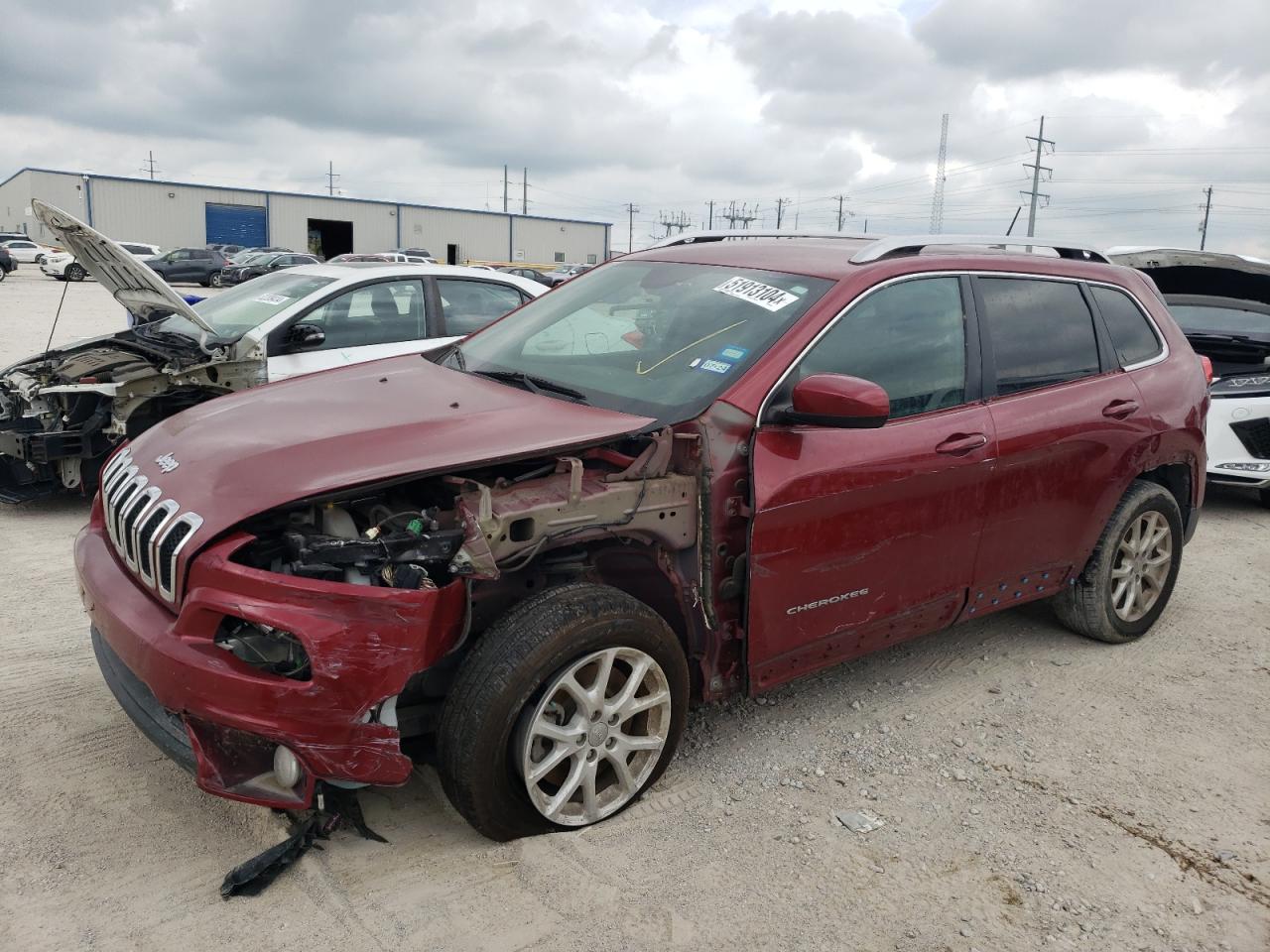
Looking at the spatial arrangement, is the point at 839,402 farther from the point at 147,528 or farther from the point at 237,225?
the point at 237,225

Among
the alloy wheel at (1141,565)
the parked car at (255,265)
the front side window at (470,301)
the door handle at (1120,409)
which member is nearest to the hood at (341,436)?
the door handle at (1120,409)

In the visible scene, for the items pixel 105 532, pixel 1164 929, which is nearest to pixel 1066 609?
pixel 1164 929

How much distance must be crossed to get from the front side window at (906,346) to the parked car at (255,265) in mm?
32966

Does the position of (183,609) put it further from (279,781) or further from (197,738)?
(279,781)

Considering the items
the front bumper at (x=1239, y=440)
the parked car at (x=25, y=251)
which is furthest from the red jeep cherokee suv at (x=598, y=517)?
the parked car at (x=25, y=251)

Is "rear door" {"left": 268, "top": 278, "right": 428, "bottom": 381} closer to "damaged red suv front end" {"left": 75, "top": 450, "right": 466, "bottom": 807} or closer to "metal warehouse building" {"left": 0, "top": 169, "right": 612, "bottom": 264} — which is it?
"damaged red suv front end" {"left": 75, "top": 450, "right": 466, "bottom": 807}

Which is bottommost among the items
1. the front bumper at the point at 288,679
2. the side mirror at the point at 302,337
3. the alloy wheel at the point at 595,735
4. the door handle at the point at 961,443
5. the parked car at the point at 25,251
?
the alloy wheel at the point at 595,735

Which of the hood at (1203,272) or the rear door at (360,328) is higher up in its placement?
the hood at (1203,272)

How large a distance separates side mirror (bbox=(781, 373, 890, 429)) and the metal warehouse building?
50.8 m

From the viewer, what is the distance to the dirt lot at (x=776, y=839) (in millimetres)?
2504

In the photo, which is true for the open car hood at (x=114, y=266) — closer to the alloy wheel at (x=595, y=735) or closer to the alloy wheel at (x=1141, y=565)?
the alloy wheel at (x=595, y=735)

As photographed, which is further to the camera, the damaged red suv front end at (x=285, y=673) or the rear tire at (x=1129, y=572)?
the rear tire at (x=1129, y=572)

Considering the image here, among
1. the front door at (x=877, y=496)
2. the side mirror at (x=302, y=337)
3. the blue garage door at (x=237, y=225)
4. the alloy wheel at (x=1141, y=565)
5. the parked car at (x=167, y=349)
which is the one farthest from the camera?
the blue garage door at (x=237, y=225)

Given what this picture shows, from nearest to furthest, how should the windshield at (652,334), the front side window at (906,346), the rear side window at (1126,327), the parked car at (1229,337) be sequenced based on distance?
the windshield at (652,334)
the front side window at (906,346)
the rear side window at (1126,327)
the parked car at (1229,337)
